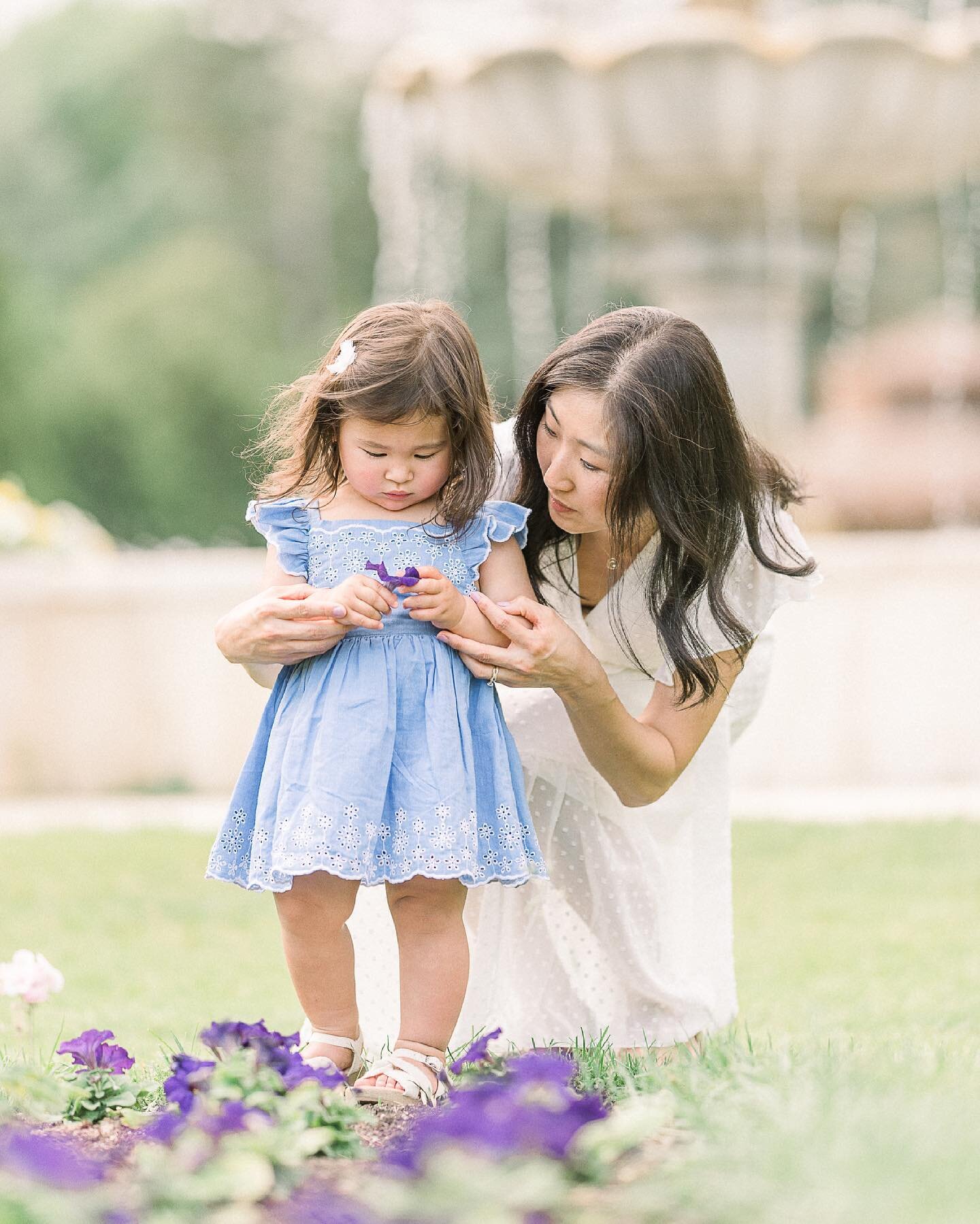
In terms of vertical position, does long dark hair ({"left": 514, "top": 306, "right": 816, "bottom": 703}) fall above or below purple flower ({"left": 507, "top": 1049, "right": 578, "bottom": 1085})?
above

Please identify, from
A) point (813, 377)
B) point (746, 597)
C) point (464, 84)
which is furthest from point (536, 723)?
point (813, 377)

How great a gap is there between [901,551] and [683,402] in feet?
13.6

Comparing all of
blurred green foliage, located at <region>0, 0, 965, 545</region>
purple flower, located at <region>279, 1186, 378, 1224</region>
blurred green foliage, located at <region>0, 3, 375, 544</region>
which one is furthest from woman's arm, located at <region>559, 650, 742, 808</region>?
blurred green foliage, located at <region>0, 3, 375, 544</region>

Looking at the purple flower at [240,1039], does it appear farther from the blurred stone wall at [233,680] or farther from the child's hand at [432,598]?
the blurred stone wall at [233,680]

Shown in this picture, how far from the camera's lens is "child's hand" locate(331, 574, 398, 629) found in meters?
2.47

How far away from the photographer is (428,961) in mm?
2557

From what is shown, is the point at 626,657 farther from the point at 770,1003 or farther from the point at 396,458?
the point at 770,1003

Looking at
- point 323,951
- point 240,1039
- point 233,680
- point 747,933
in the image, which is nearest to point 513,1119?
point 240,1039

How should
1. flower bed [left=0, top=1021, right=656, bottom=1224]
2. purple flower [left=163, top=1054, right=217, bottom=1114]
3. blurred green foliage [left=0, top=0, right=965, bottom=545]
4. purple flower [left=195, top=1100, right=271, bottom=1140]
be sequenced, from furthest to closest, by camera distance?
1. blurred green foliage [left=0, top=0, right=965, bottom=545]
2. purple flower [left=163, top=1054, right=217, bottom=1114]
3. purple flower [left=195, top=1100, right=271, bottom=1140]
4. flower bed [left=0, top=1021, right=656, bottom=1224]

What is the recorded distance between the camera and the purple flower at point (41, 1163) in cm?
167

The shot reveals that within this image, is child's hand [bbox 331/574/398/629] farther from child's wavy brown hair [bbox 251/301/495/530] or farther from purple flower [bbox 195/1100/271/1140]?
purple flower [bbox 195/1100/271/1140]

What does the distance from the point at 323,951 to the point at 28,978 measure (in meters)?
0.47

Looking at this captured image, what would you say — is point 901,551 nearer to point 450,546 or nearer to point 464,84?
point 464,84

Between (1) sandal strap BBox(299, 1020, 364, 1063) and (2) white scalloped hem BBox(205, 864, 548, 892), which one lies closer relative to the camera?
(2) white scalloped hem BBox(205, 864, 548, 892)
